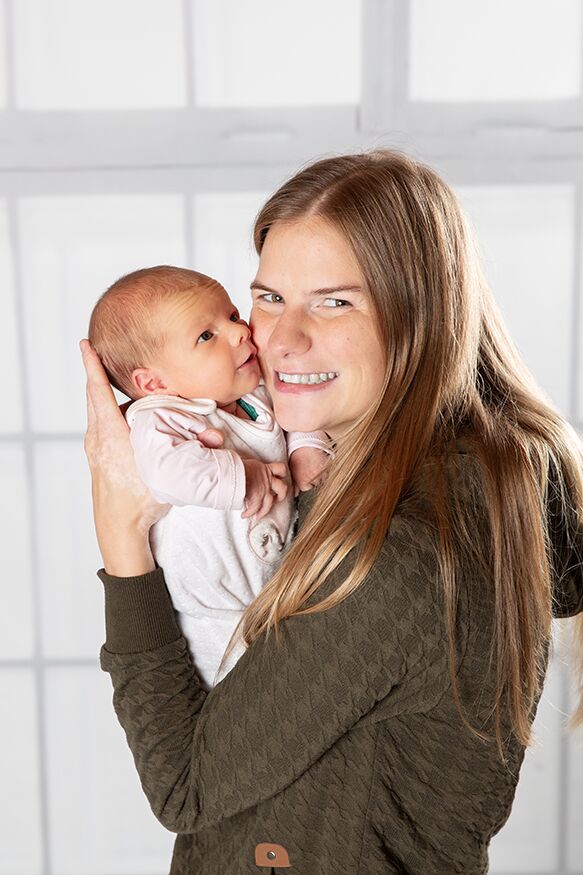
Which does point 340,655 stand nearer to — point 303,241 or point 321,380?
point 321,380

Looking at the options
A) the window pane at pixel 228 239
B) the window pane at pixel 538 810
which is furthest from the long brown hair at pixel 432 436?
the window pane at pixel 538 810

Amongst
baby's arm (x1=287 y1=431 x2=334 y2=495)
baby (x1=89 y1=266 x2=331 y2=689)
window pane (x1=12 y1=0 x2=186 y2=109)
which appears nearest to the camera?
baby (x1=89 y1=266 x2=331 y2=689)

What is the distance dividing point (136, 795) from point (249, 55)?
2.13 meters

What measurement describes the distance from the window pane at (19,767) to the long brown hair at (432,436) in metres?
1.80

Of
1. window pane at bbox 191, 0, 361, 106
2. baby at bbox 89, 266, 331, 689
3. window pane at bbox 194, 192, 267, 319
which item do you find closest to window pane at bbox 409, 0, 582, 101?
window pane at bbox 191, 0, 361, 106

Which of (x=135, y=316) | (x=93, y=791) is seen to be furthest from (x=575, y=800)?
(x=135, y=316)

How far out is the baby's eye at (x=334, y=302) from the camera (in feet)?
4.32

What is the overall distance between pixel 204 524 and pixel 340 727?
377 mm

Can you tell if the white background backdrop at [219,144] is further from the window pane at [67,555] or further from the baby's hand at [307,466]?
the baby's hand at [307,466]

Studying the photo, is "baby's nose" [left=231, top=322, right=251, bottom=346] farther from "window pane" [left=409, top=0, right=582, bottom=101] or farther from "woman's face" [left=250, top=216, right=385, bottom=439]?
"window pane" [left=409, top=0, right=582, bottom=101]

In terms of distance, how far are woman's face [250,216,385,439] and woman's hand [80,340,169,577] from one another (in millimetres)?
234

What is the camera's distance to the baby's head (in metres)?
1.44

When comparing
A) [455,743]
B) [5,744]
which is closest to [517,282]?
[455,743]

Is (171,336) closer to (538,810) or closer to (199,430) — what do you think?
(199,430)
